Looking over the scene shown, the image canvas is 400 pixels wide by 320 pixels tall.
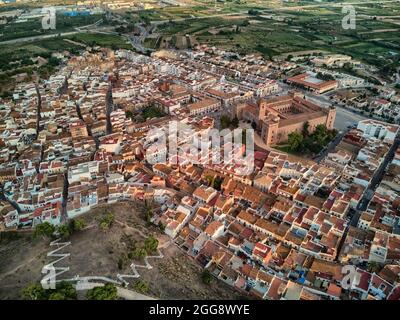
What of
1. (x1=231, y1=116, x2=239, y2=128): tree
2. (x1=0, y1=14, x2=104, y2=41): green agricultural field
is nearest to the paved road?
(x1=231, y1=116, x2=239, y2=128): tree

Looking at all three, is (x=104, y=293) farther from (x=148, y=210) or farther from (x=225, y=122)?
(x=225, y=122)

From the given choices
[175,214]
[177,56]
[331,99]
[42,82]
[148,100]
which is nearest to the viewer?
[175,214]

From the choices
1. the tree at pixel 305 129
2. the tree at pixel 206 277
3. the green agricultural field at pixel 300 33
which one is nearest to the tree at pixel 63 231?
the tree at pixel 206 277

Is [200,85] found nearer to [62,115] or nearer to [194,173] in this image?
[62,115]

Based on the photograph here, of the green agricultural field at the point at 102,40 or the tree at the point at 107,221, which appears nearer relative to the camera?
the tree at the point at 107,221

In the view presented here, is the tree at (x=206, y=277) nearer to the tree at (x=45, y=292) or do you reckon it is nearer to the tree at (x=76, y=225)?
the tree at (x=45, y=292)

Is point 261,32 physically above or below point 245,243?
above
